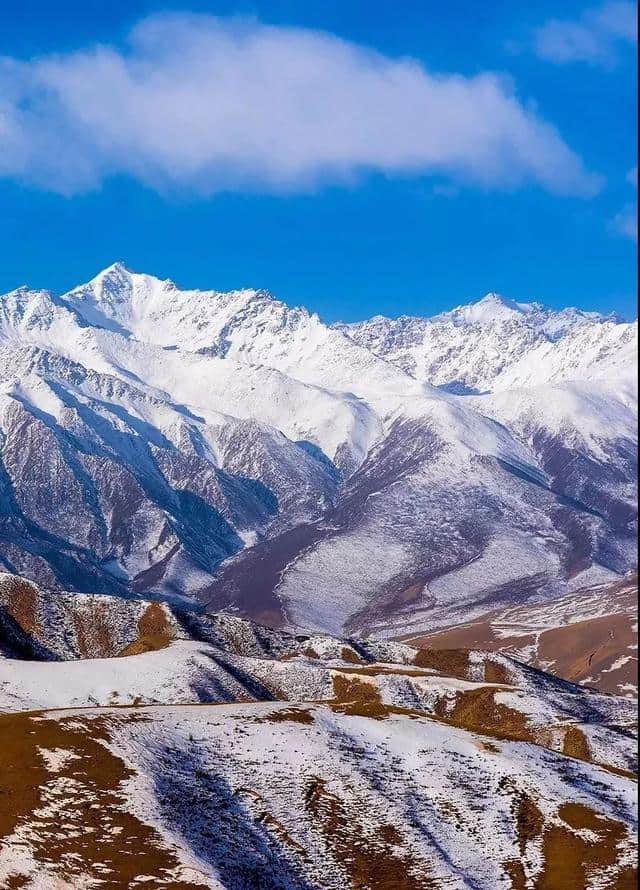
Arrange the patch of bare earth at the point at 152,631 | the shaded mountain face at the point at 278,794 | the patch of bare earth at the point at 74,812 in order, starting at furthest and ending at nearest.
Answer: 1. the patch of bare earth at the point at 152,631
2. the shaded mountain face at the point at 278,794
3. the patch of bare earth at the point at 74,812

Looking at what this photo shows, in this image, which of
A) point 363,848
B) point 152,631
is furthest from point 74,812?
point 152,631

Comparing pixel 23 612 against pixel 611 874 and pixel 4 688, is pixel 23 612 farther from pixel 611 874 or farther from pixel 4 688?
pixel 611 874

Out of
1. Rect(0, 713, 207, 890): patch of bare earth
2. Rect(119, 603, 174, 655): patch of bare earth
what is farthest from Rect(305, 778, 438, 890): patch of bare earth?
Rect(119, 603, 174, 655): patch of bare earth

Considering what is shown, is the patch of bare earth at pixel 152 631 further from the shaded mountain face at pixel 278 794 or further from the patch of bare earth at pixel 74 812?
the patch of bare earth at pixel 74 812

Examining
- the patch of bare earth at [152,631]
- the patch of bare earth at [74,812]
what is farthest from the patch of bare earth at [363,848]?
the patch of bare earth at [152,631]

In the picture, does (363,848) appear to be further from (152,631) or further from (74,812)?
(152,631)

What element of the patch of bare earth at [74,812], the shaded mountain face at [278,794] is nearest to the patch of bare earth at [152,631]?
the shaded mountain face at [278,794]

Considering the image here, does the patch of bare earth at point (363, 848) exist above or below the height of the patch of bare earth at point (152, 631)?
below

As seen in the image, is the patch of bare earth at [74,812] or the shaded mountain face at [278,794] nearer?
the patch of bare earth at [74,812]

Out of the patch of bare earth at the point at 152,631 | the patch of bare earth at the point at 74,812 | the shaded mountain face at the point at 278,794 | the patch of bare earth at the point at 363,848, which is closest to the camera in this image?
the patch of bare earth at the point at 74,812

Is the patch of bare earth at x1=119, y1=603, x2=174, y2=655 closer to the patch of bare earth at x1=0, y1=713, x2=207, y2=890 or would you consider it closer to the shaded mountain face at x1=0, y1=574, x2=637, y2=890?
the shaded mountain face at x1=0, y1=574, x2=637, y2=890
